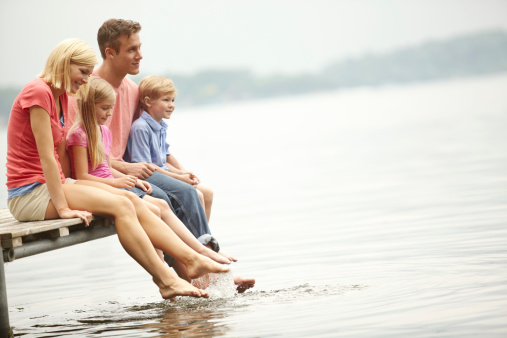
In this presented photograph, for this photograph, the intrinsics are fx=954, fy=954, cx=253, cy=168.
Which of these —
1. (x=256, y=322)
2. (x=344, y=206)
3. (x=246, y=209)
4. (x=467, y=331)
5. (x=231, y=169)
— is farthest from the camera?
(x=231, y=169)

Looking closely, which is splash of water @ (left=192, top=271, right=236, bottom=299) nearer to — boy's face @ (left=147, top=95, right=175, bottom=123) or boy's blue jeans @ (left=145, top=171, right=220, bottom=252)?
boy's blue jeans @ (left=145, top=171, right=220, bottom=252)

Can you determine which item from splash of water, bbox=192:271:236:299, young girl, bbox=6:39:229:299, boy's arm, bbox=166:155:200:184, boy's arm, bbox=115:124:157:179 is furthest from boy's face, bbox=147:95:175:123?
splash of water, bbox=192:271:236:299

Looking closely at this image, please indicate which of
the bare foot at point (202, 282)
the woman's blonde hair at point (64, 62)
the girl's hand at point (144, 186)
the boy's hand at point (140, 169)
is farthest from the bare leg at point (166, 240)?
the woman's blonde hair at point (64, 62)

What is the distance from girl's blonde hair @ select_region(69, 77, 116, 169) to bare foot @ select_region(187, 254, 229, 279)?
0.72 metres

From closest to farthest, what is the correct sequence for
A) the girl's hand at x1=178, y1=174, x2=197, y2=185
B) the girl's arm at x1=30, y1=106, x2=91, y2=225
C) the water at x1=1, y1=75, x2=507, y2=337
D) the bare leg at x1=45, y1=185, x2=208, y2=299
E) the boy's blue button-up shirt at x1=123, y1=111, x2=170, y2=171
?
the water at x1=1, y1=75, x2=507, y2=337 < the girl's arm at x1=30, y1=106, x2=91, y2=225 < the bare leg at x1=45, y1=185, x2=208, y2=299 < the boy's blue button-up shirt at x1=123, y1=111, x2=170, y2=171 < the girl's hand at x1=178, y1=174, x2=197, y2=185

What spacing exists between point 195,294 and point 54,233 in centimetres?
78

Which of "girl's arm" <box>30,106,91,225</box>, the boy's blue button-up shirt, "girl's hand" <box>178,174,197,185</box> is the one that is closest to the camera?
"girl's arm" <box>30,106,91,225</box>

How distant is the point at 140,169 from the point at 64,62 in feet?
2.96

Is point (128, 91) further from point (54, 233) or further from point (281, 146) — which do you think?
point (281, 146)

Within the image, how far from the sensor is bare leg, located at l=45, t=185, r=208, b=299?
476 centimetres

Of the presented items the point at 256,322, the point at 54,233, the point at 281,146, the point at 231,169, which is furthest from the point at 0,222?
the point at 281,146

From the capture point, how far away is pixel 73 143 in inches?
194

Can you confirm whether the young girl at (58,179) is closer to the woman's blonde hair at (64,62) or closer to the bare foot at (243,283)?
the woman's blonde hair at (64,62)

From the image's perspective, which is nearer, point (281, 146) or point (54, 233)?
point (54, 233)
